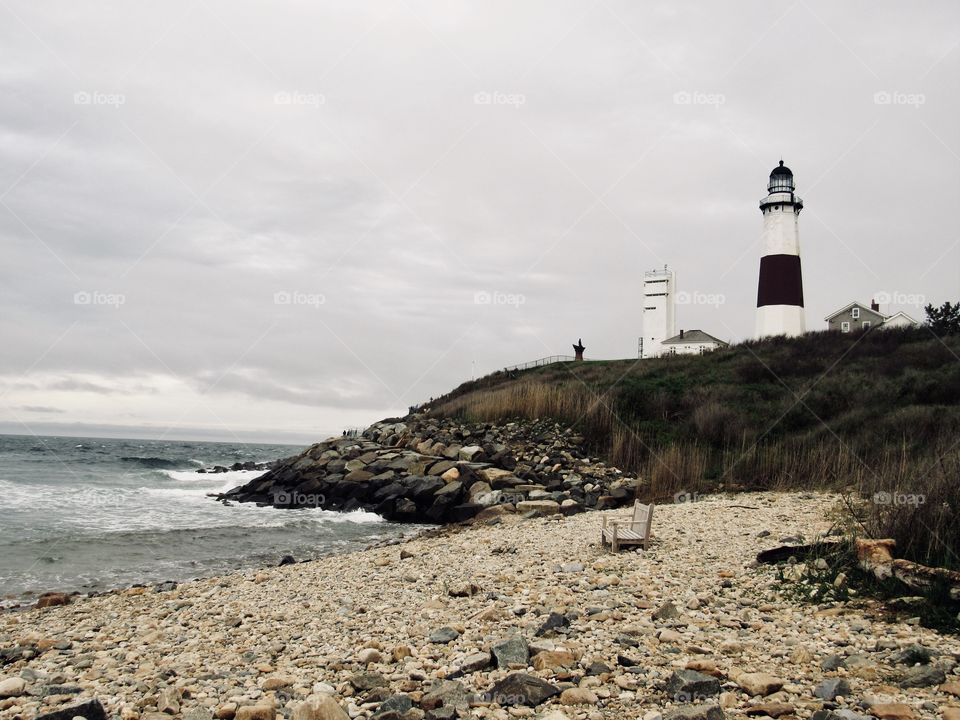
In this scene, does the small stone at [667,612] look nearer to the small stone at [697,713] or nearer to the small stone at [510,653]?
the small stone at [510,653]

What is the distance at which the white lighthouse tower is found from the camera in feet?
169

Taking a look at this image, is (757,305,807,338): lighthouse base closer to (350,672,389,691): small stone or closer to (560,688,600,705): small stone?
(560,688,600,705): small stone

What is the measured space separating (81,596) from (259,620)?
179 inches

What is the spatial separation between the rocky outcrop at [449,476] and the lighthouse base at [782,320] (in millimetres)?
20472

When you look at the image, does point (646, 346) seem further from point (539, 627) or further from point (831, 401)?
point (539, 627)

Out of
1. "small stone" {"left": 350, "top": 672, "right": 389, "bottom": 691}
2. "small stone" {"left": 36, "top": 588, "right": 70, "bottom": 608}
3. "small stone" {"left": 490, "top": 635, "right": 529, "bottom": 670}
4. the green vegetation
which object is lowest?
"small stone" {"left": 36, "top": 588, "right": 70, "bottom": 608}

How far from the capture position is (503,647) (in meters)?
5.61

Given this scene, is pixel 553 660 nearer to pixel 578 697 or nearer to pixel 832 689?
pixel 578 697

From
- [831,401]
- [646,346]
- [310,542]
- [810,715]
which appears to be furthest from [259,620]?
[646,346]

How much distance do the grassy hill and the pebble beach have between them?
190 centimetres

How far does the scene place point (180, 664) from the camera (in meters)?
6.38

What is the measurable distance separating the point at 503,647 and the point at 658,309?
159 ft

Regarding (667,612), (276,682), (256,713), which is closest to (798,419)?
(667,612)

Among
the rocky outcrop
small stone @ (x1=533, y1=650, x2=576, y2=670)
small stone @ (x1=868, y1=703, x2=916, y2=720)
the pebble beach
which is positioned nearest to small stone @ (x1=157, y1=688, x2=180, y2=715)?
the pebble beach
